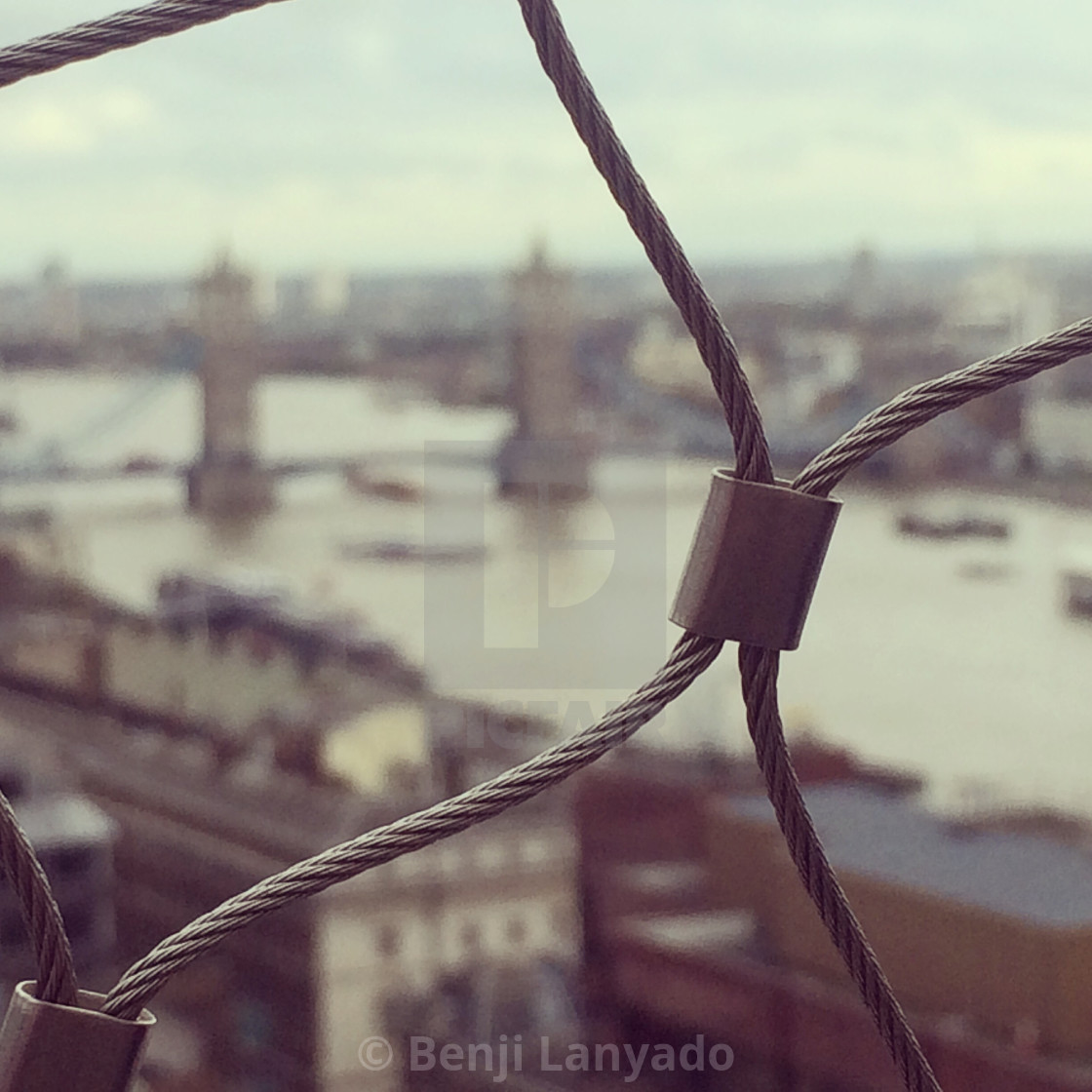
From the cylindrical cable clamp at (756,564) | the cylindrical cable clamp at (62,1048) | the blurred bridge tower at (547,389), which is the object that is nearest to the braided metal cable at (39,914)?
the cylindrical cable clamp at (62,1048)

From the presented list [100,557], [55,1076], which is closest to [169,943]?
[55,1076]

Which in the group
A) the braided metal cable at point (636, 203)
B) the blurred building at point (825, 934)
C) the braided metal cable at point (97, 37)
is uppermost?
the braided metal cable at point (97, 37)

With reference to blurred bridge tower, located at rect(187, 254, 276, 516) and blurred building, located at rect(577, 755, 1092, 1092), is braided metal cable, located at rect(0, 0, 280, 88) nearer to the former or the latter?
blurred building, located at rect(577, 755, 1092, 1092)

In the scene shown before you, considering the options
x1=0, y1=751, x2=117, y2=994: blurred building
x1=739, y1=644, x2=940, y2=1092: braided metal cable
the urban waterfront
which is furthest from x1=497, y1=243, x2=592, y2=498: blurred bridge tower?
x1=739, y1=644, x2=940, y2=1092: braided metal cable

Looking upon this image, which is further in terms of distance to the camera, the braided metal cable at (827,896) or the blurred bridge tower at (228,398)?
the blurred bridge tower at (228,398)

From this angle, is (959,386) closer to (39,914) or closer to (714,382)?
(714,382)

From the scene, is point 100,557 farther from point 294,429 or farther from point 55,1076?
point 55,1076

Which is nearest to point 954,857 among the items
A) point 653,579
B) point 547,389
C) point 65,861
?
point 653,579

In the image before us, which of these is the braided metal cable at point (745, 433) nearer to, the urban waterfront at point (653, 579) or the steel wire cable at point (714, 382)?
the steel wire cable at point (714, 382)
